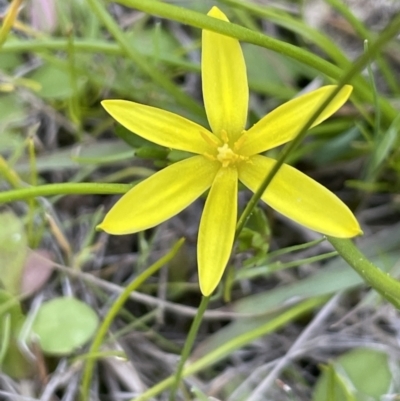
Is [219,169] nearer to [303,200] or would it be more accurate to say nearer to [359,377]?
[303,200]

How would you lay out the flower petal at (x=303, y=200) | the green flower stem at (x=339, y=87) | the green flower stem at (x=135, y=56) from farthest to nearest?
the green flower stem at (x=135, y=56) → the flower petal at (x=303, y=200) → the green flower stem at (x=339, y=87)

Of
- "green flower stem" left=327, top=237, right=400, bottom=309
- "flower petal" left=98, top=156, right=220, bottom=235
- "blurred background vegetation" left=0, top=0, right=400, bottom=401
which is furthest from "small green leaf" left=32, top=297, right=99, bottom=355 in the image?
"green flower stem" left=327, top=237, right=400, bottom=309

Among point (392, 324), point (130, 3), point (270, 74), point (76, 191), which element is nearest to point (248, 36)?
point (130, 3)

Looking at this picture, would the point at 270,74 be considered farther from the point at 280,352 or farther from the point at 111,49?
the point at 280,352

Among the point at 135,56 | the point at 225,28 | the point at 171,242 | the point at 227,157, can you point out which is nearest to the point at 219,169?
the point at 227,157

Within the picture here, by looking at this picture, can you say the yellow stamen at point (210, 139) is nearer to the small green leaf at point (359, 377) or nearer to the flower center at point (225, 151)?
the flower center at point (225, 151)

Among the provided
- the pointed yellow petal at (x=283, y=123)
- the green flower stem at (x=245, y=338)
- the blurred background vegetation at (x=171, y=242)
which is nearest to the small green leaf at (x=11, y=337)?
the blurred background vegetation at (x=171, y=242)
